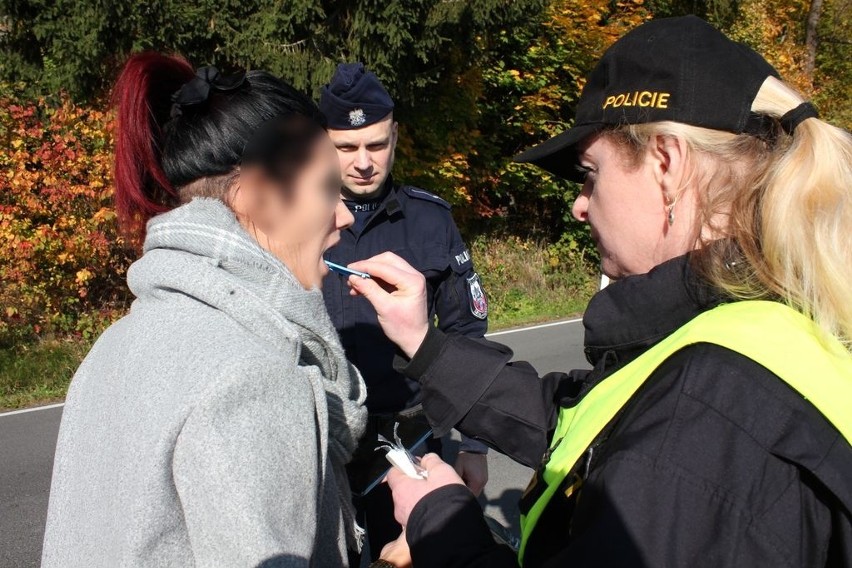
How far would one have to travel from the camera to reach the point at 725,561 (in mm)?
1006

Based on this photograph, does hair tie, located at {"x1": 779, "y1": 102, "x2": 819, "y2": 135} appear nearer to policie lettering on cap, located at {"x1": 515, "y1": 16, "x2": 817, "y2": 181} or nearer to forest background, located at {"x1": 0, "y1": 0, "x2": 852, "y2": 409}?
policie lettering on cap, located at {"x1": 515, "y1": 16, "x2": 817, "y2": 181}

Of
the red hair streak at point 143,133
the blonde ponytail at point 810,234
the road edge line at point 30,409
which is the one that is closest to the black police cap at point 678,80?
the blonde ponytail at point 810,234

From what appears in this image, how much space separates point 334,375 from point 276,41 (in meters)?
8.23

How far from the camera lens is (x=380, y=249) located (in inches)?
108

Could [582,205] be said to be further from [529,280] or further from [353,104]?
[529,280]

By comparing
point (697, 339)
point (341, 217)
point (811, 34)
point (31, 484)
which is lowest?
point (31, 484)

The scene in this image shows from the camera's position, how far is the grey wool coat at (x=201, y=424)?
1197 millimetres

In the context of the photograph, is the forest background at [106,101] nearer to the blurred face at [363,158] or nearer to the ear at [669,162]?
the blurred face at [363,158]

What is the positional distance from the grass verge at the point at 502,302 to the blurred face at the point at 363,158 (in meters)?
5.59

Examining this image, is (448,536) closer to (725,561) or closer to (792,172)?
(725,561)

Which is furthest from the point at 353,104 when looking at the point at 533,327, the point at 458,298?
the point at 533,327

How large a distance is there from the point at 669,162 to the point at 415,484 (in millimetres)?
830

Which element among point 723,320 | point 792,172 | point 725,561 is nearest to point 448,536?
point 725,561

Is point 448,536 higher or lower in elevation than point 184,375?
lower
